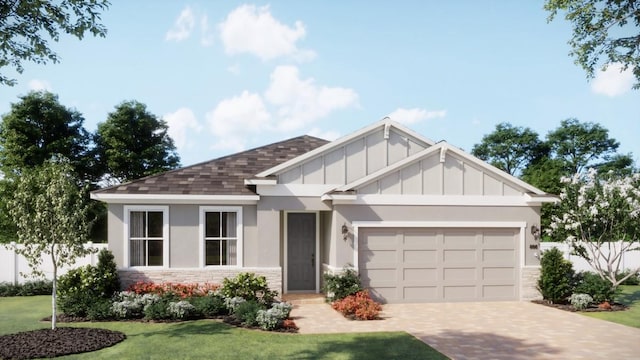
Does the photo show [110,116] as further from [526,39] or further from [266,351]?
[266,351]

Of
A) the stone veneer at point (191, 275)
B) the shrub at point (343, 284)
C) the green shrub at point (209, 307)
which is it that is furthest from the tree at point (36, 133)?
the shrub at point (343, 284)

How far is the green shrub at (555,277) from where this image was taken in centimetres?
1614

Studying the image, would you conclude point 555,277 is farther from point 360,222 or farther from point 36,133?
point 36,133

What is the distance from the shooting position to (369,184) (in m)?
16.2

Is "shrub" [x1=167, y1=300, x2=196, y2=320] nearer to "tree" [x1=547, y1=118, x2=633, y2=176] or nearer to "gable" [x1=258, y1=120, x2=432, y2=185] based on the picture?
"gable" [x1=258, y1=120, x2=432, y2=185]

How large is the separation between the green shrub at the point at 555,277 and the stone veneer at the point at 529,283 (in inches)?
16.1

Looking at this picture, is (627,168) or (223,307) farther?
(627,168)

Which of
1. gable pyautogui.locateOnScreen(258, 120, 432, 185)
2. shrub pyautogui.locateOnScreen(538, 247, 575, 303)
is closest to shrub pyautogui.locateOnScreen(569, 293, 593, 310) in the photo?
shrub pyautogui.locateOnScreen(538, 247, 575, 303)

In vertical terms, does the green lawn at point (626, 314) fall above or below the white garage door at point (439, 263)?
below

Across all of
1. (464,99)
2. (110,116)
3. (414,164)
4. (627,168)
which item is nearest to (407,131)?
(414,164)

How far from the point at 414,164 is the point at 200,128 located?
18198 millimetres

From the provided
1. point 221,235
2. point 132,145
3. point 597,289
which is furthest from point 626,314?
point 132,145

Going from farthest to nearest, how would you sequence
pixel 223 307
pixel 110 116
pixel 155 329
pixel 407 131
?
pixel 110 116
pixel 407 131
pixel 223 307
pixel 155 329

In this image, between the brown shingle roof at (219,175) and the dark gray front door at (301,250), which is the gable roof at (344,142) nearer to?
the brown shingle roof at (219,175)
